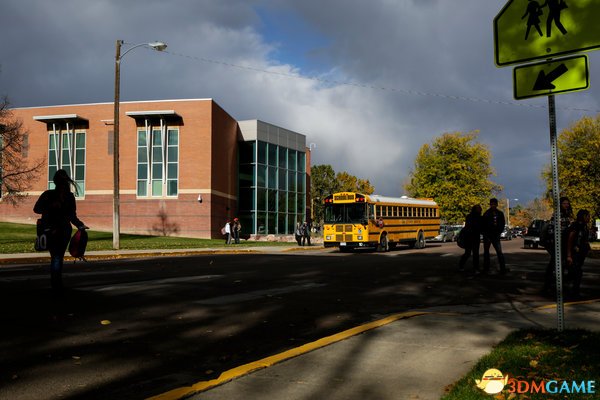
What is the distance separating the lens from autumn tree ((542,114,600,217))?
51719mm

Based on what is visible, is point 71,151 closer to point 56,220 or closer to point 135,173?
point 135,173

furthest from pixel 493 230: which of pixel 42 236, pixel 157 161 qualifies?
pixel 157 161

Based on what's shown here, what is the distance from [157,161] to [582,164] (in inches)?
1629

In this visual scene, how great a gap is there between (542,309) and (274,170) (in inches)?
1769

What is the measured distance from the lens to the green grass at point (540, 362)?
3465 millimetres

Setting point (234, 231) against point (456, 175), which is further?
point (456, 175)

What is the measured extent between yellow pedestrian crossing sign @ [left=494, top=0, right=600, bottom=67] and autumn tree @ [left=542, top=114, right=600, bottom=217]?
52.1 meters

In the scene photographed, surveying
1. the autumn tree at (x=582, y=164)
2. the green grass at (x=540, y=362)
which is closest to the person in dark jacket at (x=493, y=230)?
the green grass at (x=540, y=362)

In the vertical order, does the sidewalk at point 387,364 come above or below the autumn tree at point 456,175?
below

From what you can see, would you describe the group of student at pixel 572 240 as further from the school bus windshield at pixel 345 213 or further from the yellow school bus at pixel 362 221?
the school bus windshield at pixel 345 213

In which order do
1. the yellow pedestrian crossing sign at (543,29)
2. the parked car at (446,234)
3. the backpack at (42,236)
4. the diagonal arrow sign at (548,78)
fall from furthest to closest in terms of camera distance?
the parked car at (446,234)
the backpack at (42,236)
the diagonal arrow sign at (548,78)
the yellow pedestrian crossing sign at (543,29)

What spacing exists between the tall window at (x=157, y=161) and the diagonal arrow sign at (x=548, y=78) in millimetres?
39904

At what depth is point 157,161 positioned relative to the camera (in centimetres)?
4353

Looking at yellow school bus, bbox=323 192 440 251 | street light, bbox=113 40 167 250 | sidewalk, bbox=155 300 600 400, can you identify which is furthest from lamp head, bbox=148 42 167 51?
sidewalk, bbox=155 300 600 400
